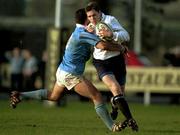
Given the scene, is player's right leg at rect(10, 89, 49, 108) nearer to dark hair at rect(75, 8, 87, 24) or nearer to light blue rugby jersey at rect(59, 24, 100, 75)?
light blue rugby jersey at rect(59, 24, 100, 75)

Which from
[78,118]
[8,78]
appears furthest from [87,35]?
[8,78]

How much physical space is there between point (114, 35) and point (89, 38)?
22.5 inches

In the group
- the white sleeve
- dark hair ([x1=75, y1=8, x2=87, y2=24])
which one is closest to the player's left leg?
the white sleeve

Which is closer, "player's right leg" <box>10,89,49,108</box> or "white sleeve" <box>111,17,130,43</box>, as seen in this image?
"white sleeve" <box>111,17,130,43</box>

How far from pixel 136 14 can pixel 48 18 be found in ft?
24.3

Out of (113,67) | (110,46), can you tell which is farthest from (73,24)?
(110,46)

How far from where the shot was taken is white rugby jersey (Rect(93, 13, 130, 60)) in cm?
1528

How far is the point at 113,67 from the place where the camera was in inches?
637

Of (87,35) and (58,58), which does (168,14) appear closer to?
(58,58)

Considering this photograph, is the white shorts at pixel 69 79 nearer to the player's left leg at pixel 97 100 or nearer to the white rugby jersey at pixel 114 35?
the player's left leg at pixel 97 100

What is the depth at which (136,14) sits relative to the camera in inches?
1932

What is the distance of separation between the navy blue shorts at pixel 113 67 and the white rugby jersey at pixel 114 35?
10cm

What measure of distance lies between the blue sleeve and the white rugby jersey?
0.54 m

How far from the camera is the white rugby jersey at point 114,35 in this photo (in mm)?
15281
